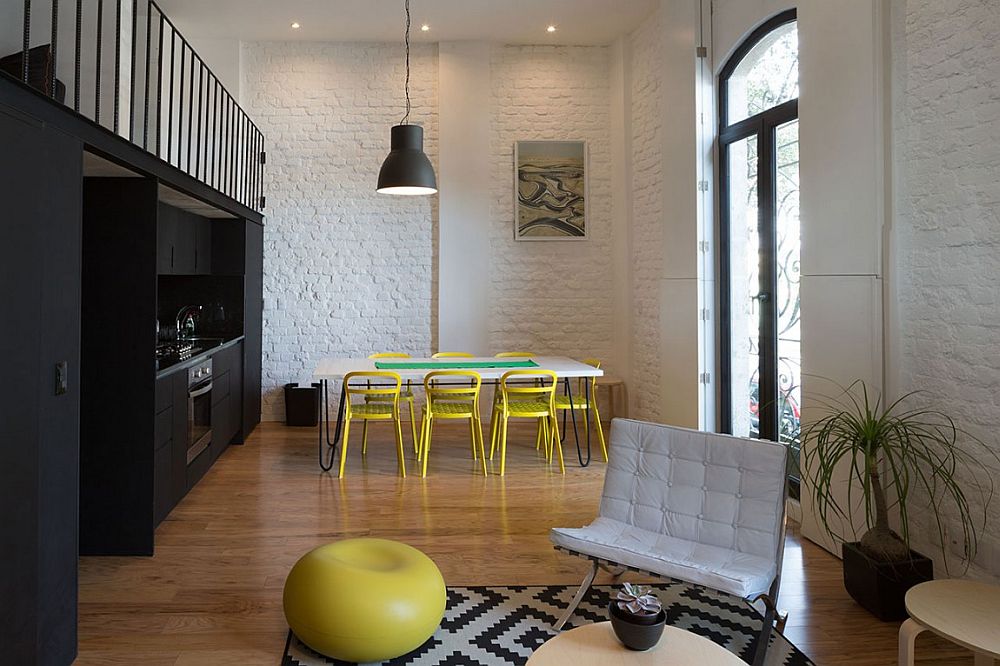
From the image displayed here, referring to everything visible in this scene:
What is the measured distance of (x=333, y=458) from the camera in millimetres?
5957

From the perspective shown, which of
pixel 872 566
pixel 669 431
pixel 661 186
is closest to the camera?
pixel 872 566

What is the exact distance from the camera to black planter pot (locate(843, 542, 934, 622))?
10.3ft

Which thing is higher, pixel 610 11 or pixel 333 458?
pixel 610 11

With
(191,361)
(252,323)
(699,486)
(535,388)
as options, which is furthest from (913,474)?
(252,323)

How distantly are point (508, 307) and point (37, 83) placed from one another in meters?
4.70

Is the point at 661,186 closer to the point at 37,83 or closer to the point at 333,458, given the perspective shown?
the point at 333,458

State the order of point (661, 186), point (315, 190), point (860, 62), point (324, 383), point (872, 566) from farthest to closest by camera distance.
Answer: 1. point (315, 190)
2. point (661, 186)
3. point (324, 383)
4. point (860, 62)
5. point (872, 566)

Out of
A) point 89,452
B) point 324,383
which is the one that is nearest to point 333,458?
point 324,383

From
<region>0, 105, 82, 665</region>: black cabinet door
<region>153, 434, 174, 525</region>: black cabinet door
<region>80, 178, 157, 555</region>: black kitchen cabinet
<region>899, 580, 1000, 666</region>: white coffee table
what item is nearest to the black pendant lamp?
<region>80, 178, 157, 555</region>: black kitchen cabinet

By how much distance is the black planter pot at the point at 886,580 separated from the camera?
3150 millimetres

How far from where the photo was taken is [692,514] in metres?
3.29

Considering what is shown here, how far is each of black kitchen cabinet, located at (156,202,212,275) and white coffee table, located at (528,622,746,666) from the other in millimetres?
3546

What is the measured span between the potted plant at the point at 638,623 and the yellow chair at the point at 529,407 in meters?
3.54

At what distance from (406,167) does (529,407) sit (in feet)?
6.97
